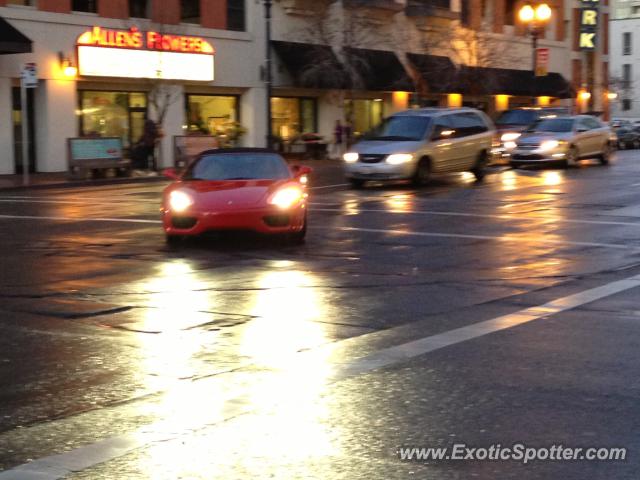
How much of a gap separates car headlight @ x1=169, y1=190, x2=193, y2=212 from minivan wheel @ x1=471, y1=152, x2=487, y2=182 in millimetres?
14274

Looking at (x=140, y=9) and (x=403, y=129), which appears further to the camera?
(x=140, y=9)

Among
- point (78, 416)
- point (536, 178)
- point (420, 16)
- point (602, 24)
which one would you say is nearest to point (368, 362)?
Answer: point (78, 416)

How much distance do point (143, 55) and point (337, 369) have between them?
96.1 ft

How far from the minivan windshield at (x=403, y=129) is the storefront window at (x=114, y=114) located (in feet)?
40.0

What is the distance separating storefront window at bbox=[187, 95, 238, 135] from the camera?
3866cm

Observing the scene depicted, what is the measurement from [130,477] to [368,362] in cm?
265

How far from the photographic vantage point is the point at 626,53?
328 feet

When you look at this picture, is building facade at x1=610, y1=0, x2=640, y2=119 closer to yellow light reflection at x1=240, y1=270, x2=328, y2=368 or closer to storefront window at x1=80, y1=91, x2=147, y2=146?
storefront window at x1=80, y1=91, x2=147, y2=146

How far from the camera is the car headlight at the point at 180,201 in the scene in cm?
1363

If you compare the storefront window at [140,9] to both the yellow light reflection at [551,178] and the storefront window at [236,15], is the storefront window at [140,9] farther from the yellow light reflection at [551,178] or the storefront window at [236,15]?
the yellow light reflection at [551,178]

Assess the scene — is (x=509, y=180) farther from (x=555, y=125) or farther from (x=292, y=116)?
(x=292, y=116)

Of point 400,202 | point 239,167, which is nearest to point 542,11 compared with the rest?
point 400,202

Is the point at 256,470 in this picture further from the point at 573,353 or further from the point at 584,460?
the point at 573,353

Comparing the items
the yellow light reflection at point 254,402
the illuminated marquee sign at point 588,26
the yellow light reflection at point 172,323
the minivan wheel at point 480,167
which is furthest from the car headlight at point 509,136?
the illuminated marquee sign at point 588,26
